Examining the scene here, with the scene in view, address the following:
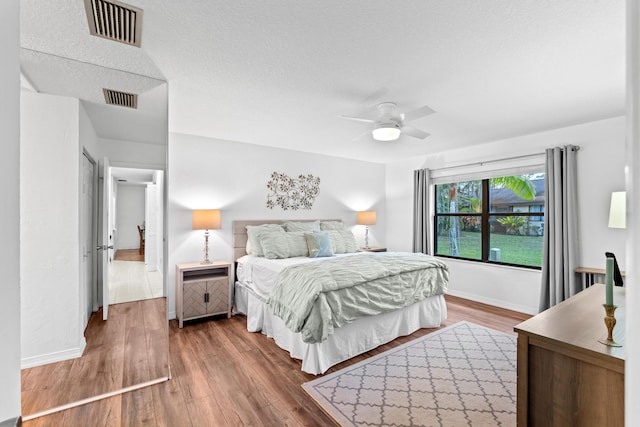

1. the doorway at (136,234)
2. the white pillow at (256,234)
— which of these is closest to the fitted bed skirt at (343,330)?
the white pillow at (256,234)

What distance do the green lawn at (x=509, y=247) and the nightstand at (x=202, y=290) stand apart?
3.63 meters

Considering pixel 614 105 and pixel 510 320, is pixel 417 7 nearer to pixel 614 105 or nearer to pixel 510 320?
pixel 614 105

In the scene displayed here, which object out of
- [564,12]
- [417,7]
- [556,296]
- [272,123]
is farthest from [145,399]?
[556,296]

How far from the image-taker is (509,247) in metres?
4.32

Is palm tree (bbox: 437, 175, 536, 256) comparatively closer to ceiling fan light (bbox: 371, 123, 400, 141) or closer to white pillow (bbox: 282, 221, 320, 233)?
white pillow (bbox: 282, 221, 320, 233)

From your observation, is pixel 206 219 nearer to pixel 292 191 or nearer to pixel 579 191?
pixel 292 191

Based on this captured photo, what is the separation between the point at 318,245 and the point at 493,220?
2.72 metres

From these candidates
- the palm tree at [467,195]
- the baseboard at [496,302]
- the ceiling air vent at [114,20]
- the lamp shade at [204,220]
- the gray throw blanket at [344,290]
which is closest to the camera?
the ceiling air vent at [114,20]

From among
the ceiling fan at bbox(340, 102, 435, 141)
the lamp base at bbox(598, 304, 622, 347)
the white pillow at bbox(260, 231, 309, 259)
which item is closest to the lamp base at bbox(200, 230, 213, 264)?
the white pillow at bbox(260, 231, 309, 259)

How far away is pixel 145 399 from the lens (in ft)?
6.97

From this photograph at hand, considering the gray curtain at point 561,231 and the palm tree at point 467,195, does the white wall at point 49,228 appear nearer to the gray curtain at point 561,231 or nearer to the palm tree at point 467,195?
the gray curtain at point 561,231

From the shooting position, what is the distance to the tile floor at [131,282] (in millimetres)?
2344

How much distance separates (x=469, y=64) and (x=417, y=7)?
783 millimetres

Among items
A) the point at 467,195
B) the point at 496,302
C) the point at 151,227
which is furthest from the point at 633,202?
the point at 467,195
